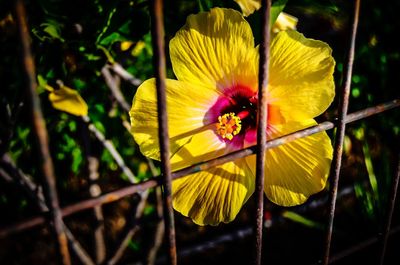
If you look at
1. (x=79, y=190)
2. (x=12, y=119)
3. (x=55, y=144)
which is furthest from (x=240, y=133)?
(x=79, y=190)

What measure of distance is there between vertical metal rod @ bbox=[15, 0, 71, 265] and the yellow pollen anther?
0.38 meters

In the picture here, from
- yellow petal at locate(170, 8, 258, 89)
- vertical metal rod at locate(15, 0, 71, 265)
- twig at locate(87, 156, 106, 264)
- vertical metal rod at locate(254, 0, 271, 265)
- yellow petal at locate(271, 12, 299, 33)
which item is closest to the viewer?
vertical metal rod at locate(15, 0, 71, 265)

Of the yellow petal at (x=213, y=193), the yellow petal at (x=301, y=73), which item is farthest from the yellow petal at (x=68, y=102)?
the yellow petal at (x=301, y=73)

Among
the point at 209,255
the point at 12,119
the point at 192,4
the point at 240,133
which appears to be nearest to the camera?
the point at 240,133

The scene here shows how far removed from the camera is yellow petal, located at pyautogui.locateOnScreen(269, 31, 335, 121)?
0.68m

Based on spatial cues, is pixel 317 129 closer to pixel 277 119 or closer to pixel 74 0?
pixel 277 119

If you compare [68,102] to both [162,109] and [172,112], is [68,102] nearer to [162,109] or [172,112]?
[172,112]

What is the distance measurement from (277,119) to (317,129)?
9cm

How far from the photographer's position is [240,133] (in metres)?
0.83

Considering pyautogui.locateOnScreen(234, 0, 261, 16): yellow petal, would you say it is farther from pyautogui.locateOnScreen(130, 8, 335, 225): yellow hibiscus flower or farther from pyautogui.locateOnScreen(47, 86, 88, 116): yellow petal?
pyautogui.locateOnScreen(47, 86, 88, 116): yellow petal

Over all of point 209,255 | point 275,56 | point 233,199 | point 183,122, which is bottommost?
point 209,255

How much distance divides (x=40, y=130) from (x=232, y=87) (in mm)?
419

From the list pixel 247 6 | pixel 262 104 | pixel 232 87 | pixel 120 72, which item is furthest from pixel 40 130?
pixel 120 72

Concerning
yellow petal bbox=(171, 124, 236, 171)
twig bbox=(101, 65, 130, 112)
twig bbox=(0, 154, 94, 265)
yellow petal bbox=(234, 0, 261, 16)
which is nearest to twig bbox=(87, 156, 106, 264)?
twig bbox=(0, 154, 94, 265)
